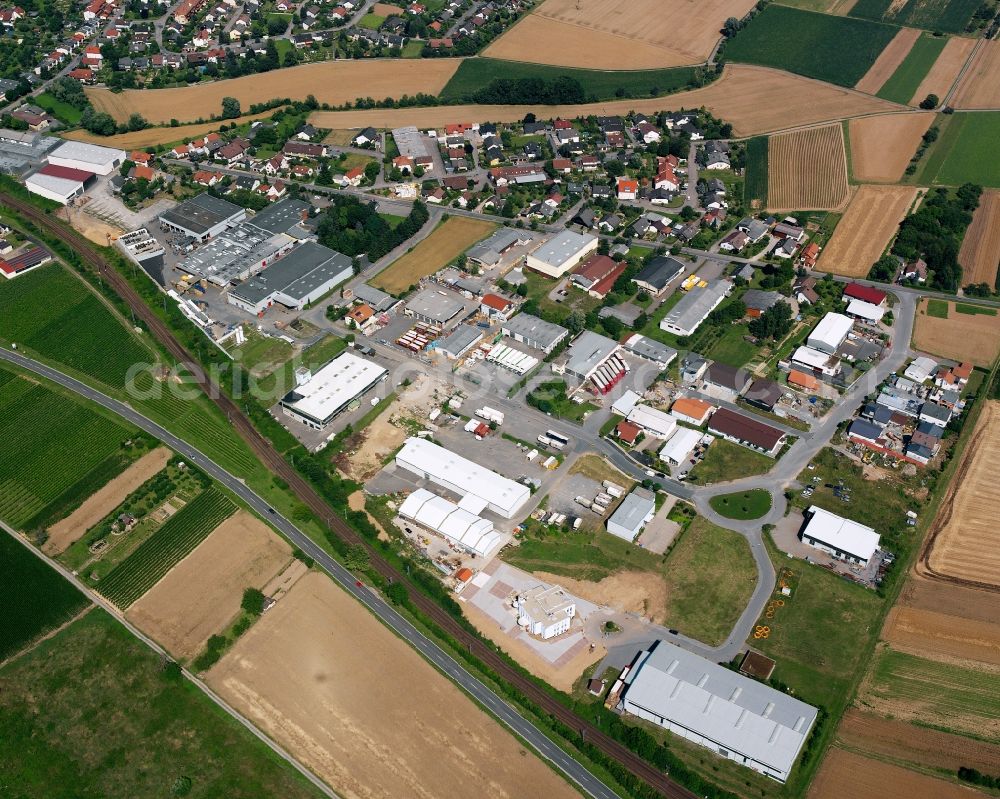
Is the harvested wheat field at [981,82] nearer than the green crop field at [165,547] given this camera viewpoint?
No

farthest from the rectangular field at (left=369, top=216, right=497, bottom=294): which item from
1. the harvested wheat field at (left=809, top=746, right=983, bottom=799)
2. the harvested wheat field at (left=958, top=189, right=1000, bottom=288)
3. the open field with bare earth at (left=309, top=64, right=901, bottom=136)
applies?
the harvested wheat field at (left=809, top=746, right=983, bottom=799)

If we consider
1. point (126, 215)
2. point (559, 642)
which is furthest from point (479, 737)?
point (126, 215)

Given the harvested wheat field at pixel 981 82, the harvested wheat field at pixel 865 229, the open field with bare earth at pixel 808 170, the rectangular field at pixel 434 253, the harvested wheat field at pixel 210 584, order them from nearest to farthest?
the harvested wheat field at pixel 210 584, the rectangular field at pixel 434 253, the harvested wheat field at pixel 865 229, the open field with bare earth at pixel 808 170, the harvested wheat field at pixel 981 82

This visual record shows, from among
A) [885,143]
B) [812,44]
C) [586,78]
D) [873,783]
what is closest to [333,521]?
[873,783]

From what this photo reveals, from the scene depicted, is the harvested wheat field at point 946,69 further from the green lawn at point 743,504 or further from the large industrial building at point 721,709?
the large industrial building at point 721,709

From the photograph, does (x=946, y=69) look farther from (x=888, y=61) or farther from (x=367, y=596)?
(x=367, y=596)

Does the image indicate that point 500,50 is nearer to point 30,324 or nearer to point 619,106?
point 619,106

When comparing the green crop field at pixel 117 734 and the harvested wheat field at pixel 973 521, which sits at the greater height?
the green crop field at pixel 117 734

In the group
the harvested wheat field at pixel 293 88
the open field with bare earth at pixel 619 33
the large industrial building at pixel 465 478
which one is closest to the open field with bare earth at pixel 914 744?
the large industrial building at pixel 465 478

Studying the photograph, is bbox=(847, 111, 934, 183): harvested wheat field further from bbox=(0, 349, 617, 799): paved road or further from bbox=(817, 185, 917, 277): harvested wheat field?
bbox=(0, 349, 617, 799): paved road
